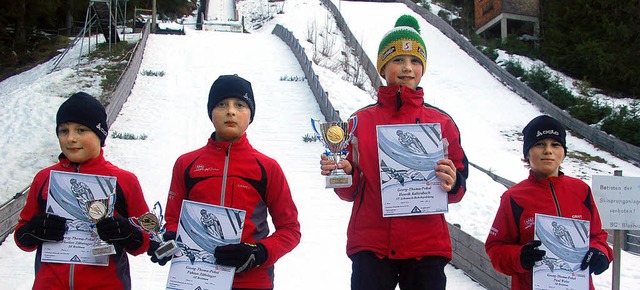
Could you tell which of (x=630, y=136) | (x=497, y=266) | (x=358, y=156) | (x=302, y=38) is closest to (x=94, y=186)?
(x=358, y=156)

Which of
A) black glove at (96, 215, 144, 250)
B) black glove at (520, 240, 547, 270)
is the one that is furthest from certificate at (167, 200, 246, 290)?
black glove at (520, 240, 547, 270)

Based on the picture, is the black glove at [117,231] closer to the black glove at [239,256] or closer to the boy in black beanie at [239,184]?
the boy in black beanie at [239,184]

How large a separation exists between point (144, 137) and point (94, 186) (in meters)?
9.28

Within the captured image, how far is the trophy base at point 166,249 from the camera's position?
3.22 meters

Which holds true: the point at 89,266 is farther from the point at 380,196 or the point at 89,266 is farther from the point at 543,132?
the point at 543,132

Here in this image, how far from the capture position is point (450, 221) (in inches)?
339

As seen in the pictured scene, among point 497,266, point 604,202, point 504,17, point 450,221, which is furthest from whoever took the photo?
point 504,17

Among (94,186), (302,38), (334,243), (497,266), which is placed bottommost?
(334,243)

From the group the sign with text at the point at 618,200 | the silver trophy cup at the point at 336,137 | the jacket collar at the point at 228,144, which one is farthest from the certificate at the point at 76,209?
the sign with text at the point at 618,200

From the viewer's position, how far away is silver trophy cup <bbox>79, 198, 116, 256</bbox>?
3484 millimetres

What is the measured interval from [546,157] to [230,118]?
2089mm

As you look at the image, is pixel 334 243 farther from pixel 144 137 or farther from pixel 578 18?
pixel 578 18

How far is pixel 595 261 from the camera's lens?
3.66m

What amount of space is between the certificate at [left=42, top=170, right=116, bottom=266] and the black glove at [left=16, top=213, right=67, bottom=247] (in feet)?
0.19
